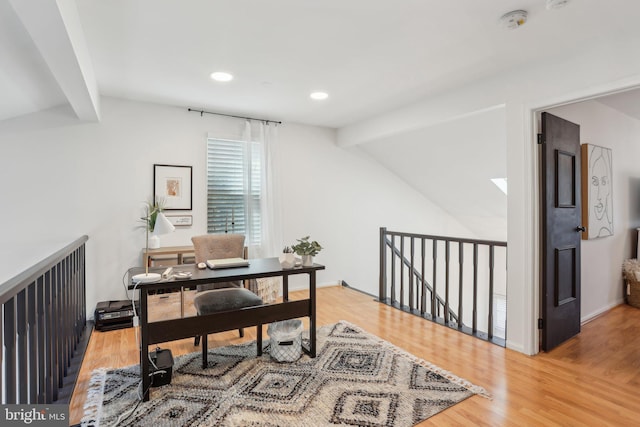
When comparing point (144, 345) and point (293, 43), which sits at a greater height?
point (293, 43)

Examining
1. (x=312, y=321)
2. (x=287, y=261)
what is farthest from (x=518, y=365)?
(x=287, y=261)

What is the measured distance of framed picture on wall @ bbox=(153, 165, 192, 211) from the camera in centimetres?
392

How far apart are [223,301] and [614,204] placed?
14.1 feet

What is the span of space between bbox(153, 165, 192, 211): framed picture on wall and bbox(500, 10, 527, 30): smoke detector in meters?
3.35

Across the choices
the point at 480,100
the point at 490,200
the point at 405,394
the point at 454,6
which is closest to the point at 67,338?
the point at 405,394

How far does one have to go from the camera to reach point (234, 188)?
438 cm

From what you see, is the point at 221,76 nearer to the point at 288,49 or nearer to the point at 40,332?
the point at 288,49

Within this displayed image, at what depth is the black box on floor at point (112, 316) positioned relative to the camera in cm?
330

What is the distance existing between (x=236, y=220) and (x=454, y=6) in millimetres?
3269

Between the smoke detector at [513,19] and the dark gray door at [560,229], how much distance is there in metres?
0.97

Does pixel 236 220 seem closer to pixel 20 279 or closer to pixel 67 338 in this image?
pixel 67 338

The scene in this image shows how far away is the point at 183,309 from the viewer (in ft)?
11.1

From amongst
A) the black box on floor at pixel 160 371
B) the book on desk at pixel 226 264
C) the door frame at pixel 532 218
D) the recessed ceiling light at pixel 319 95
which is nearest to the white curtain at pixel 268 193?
the recessed ceiling light at pixel 319 95

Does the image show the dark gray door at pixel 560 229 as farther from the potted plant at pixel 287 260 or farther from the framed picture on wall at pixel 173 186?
the framed picture on wall at pixel 173 186
